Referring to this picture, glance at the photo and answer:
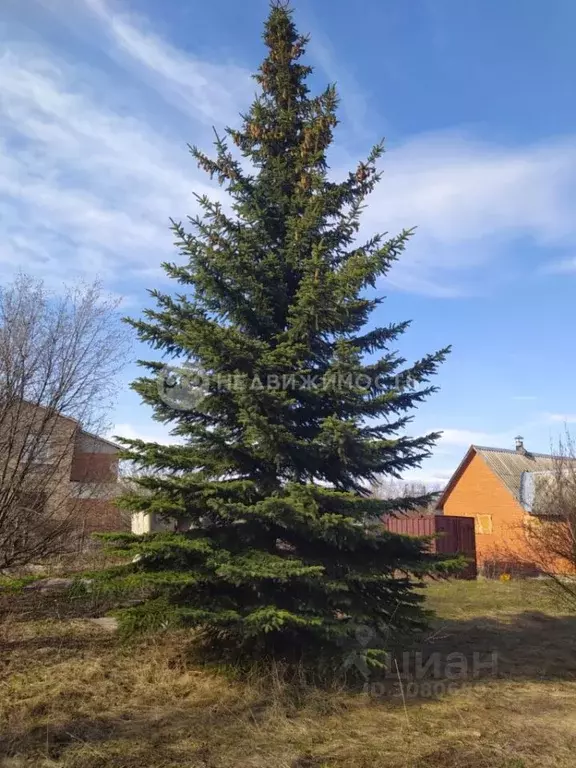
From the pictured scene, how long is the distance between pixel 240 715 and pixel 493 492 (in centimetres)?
2242

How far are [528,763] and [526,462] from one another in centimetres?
2445

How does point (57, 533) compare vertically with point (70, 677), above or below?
above

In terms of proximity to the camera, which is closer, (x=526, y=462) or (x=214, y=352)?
(x=214, y=352)

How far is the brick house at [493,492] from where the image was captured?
23.1 m

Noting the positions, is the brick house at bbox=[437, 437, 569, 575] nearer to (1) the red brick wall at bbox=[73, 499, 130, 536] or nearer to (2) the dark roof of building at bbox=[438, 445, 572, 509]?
(2) the dark roof of building at bbox=[438, 445, 572, 509]

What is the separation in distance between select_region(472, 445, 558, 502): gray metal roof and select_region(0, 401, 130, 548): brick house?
64.5ft

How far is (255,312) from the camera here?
7.26m

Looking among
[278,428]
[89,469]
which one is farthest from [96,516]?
[278,428]

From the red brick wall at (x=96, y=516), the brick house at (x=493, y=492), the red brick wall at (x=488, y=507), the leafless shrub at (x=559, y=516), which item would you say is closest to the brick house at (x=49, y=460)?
the red brick wall at (x=96, y=516)

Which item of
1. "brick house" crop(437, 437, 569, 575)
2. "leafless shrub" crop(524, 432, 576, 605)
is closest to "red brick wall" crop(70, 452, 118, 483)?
"leafless shrub" crop(524, 432, 576, 605)

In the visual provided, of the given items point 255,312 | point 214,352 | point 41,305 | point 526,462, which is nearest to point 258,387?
point 214,352

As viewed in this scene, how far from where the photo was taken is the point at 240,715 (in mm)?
5344

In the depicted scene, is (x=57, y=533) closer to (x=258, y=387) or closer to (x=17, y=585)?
(x=17, y=585)

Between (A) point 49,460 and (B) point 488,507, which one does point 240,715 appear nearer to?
(A) point 49,460
